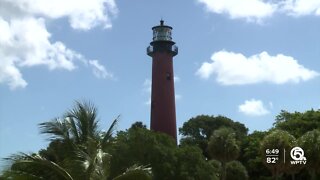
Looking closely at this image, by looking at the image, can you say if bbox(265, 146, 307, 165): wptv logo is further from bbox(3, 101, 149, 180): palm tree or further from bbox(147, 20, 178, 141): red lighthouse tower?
bbox(147, 20, 178, 141): red lighthouse tower

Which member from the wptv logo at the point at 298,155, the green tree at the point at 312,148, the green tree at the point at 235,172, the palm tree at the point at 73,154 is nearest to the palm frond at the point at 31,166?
the palm tree at the point at 73,154

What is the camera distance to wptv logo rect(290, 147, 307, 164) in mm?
31484

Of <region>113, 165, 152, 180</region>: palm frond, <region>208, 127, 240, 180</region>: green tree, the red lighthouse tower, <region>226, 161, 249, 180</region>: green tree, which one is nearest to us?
<region>113, 165, 152, 180</region>: palm frond

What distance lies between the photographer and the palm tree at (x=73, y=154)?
48.6 feet

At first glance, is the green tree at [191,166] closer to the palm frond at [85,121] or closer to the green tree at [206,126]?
the palm frond at [85,121]

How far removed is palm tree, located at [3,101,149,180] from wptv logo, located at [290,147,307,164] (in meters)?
16.4

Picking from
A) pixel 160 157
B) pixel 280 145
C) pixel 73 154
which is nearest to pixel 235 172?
pixel 160 157

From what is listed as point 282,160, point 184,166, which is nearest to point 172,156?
point 184,166

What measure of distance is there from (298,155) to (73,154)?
1806 centimetres

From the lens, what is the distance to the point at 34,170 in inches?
628

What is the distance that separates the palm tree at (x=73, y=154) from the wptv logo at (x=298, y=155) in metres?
16.4

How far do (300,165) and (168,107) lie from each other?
23.3 meters

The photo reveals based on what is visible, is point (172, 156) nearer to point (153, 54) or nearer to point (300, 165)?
point (300, 165)

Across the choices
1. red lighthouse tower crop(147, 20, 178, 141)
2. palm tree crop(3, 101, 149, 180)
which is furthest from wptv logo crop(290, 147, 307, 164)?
red lighthouse tower crop(147, 20, 178, 141)
